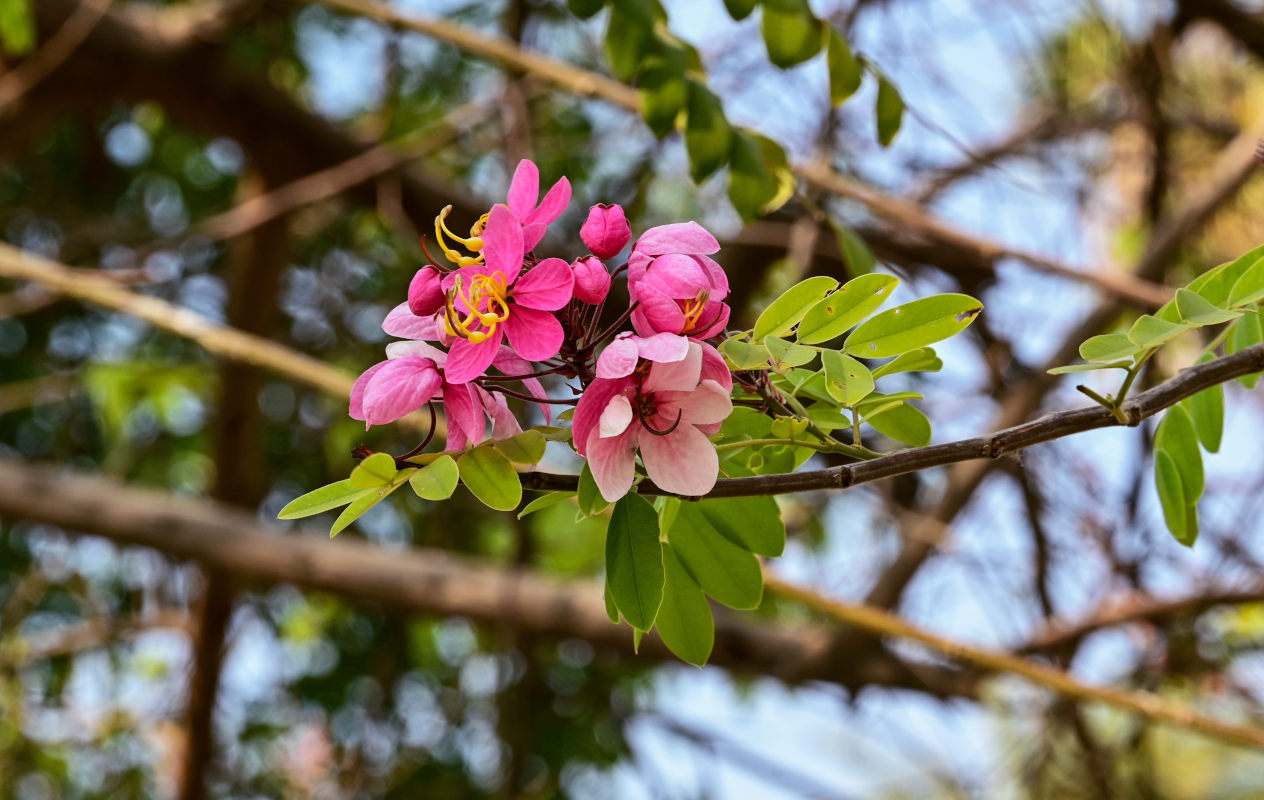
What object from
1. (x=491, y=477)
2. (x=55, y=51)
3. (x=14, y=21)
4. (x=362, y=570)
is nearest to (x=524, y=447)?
(x=491, y=477)

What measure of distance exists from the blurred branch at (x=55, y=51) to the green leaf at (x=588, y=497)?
1608 millimetres

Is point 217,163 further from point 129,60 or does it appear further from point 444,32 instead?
point 444,32

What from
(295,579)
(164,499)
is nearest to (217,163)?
(164,499)

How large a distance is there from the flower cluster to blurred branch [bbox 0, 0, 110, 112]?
154cm

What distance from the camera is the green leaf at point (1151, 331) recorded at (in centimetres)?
44

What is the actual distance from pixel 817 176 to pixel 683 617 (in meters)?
0.73

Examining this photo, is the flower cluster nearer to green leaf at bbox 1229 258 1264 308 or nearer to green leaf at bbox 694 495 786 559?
green leaf at bbox 694 495 786 559

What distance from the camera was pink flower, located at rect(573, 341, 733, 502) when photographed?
16.2 inches

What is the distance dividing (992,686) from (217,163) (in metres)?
1.95

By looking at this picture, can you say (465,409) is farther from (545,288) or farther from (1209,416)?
(1209,416)

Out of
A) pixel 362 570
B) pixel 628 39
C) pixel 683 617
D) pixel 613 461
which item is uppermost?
pixel 628 39

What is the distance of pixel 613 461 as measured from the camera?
0.42 meters

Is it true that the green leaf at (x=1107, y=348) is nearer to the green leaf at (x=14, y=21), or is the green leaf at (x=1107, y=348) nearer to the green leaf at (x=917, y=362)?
the green leaf at (x=917, y=362)

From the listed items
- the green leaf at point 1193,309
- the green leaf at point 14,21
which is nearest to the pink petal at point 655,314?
the green leaf at point 1193,309
